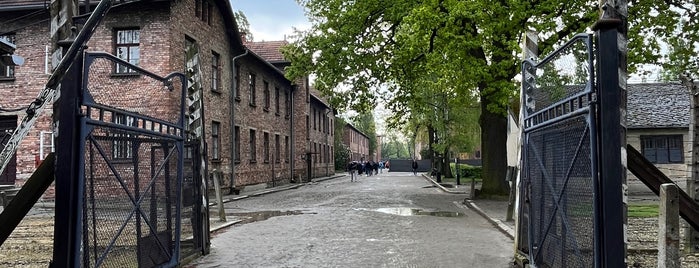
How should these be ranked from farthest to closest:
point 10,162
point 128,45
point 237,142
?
point 237,142, point 10,162, point 128,45

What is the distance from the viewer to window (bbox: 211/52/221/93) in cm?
2433

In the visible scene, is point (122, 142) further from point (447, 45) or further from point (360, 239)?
point (447, 45)

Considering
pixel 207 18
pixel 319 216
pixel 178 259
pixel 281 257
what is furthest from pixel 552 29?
pixel 207 18

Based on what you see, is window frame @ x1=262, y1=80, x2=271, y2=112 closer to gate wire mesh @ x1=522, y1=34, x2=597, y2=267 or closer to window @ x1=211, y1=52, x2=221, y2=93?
window @ x1=211, y1=52, x2=221, y2=93

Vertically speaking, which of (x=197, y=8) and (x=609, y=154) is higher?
(x=197, y=8)

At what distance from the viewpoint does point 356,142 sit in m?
94.1

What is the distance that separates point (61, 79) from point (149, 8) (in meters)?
16.4

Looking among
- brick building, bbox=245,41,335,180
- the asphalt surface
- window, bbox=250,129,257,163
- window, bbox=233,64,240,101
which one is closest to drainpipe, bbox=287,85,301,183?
brick building, bbox=245,41,335,180

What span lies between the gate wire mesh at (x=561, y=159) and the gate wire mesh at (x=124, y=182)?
13.5 feet

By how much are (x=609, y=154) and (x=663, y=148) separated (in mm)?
25936

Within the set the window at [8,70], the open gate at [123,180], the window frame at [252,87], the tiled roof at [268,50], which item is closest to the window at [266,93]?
the window frame at [252,87]

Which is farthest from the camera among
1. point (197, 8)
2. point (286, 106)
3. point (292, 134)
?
point (292, 134)

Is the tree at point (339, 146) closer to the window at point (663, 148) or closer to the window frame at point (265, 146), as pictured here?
the window frame at point (265, 146)

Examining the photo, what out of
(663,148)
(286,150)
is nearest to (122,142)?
(663,148)
